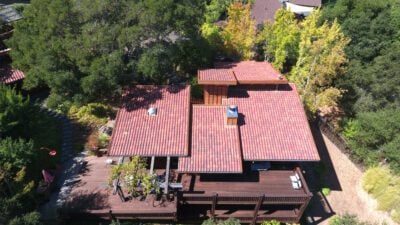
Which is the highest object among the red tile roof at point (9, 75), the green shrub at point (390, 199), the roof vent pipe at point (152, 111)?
the red tile roof at point (9, 75)

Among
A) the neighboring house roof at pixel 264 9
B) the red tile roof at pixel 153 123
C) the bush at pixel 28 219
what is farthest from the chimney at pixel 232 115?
the neighboring house roof at pixel 264 9

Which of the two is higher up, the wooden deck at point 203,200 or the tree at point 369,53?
the tree at point 369,53

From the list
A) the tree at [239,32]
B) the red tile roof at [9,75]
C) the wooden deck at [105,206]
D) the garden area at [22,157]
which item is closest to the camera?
the garden area at [22,157]

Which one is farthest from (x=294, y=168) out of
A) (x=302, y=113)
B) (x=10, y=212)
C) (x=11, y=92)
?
(x=11, y=92)

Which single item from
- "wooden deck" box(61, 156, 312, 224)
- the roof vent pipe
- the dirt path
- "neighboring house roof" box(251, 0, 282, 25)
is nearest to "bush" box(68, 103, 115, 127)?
"wooden deck" box(61, 156, 312, 224)

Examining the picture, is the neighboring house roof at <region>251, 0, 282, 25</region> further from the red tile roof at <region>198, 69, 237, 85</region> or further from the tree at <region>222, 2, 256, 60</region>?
the red tile roof at <region>198, 69, 237, 85</region>

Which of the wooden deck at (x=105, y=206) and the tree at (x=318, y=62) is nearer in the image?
the wooden deck at (x=105, y=206)

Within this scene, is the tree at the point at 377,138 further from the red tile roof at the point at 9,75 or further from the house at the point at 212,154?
the red tile roof at the point at 9,75
